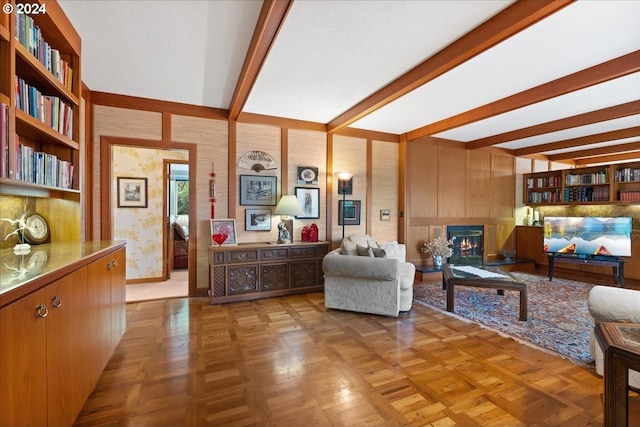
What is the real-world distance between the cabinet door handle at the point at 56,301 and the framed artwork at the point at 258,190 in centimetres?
290

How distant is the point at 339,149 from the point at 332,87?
5.33ft

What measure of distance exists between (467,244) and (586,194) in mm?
2521

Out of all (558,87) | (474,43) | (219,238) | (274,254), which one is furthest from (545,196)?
(219,238)

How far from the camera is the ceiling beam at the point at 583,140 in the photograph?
4.72 metres

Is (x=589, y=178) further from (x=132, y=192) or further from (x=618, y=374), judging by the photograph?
(x=132, y=192)

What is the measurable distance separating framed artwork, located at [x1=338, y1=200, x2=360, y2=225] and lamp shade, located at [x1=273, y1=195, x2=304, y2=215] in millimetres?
984

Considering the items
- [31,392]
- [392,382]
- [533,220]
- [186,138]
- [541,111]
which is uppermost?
[541,111]

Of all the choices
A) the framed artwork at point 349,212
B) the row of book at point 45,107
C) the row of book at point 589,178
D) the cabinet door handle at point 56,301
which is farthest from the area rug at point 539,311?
the row of book at point 45,107

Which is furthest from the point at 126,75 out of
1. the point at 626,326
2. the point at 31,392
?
the point at 626,326

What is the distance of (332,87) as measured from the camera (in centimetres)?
328

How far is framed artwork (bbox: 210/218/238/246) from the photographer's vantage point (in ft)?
12.9

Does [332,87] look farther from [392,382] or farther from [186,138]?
[392,382]

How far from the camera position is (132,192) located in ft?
15.4

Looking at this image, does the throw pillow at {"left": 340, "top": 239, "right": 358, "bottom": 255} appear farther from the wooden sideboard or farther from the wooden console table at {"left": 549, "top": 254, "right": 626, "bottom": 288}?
the wooden console table at {"left": 549, "top": 254, "right": 626, "bottom": 288}
